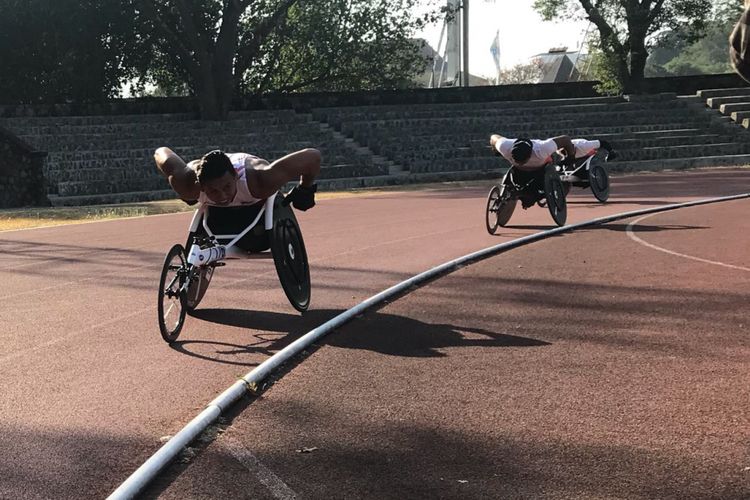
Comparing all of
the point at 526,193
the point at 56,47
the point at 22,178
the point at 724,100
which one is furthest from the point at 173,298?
the point at 724,100

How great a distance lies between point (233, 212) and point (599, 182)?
11.4 m

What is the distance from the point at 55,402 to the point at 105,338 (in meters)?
1.80

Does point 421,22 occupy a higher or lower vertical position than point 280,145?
higher

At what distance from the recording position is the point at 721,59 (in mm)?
154250

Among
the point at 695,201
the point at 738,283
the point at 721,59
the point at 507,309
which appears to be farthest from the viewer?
the point at 721,59

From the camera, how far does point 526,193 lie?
13.3 metres

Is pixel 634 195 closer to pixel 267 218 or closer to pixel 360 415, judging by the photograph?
pixel 267 218

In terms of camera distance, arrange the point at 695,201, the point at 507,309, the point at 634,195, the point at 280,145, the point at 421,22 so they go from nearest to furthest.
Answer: the point at 507,309 → the point at 695,201 → the point at 634,195 → the point at 280,145 → the point at 421,22

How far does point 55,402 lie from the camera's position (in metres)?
5.13

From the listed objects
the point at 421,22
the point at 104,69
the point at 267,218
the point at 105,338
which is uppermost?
the point at 421,22

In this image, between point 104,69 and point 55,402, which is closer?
point 55,402

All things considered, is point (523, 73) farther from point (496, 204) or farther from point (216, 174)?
point (216, 174)

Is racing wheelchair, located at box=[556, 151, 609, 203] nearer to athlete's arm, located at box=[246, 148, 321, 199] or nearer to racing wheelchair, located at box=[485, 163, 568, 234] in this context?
racing wheelchair, located at box=[485, 163, 568, 234]

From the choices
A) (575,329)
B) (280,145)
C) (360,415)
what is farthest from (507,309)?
(280,145)
